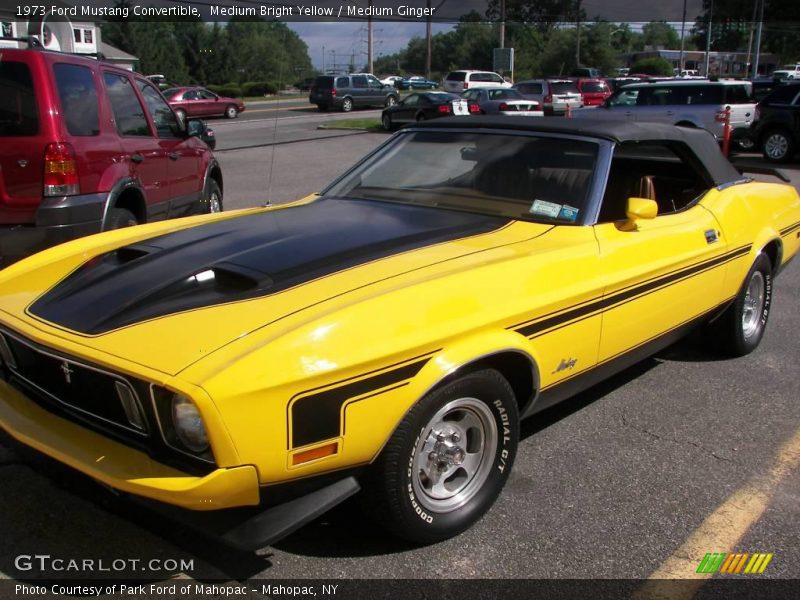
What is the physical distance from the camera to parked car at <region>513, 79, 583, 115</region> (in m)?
26.3

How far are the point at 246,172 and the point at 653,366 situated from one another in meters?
11.0

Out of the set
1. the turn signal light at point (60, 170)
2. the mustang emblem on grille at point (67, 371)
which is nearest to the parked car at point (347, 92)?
the turn signal light at point (60, 170)

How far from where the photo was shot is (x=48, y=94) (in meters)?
5.20

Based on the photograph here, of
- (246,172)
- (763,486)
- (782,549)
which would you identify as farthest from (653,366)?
(246,172)

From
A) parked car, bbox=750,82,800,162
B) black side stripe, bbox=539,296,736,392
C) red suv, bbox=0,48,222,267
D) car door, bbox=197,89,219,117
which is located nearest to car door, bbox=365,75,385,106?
car door, bbox=197,89,219,117

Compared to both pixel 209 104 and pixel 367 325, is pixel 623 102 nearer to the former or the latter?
pixel 367 325

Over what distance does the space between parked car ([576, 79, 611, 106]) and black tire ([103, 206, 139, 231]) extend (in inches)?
1026

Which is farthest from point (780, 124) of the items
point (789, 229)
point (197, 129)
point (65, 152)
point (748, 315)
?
point (65, 152)

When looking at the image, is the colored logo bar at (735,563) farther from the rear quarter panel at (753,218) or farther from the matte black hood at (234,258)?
the rear quarter panel at (753,218)

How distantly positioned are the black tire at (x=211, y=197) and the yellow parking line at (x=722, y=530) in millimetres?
5971

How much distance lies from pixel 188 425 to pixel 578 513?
1.60 m

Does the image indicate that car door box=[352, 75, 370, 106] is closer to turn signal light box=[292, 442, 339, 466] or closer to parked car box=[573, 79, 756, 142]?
parked car box=[573, 79, 756, 142]

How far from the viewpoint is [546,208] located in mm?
3449

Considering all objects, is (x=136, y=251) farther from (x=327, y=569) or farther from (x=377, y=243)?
(x=327, y=569)
